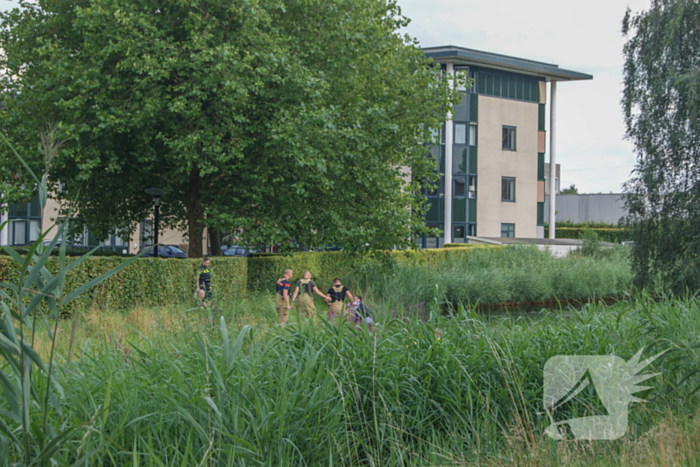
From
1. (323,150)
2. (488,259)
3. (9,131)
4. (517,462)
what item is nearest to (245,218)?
(323,150)

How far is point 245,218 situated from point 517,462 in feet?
37.2

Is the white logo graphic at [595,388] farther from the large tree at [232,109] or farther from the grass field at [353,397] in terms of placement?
the large tree at [232,109]

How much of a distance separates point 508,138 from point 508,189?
3.59 meters

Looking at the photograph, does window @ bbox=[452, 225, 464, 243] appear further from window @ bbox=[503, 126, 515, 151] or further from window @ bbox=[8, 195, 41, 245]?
window @ bbox=[8, 195, 41, 245]

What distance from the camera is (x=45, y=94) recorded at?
1405 centimetres

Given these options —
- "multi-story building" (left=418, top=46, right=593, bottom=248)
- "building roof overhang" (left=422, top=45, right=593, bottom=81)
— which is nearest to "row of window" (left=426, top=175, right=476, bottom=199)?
"multi-story building" (left=418, top=46, right=593, bottom=248)

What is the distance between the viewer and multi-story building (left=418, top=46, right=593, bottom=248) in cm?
3919

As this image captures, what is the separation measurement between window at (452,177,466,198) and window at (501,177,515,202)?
3.19 meters

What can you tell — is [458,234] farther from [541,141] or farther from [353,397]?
[353,397]

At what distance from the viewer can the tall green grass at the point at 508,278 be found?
63.6 ft

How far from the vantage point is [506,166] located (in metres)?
40.9

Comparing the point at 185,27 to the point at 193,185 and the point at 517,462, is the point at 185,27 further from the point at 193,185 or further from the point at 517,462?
the point at 517,462

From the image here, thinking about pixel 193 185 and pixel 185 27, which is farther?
pixel 193 185

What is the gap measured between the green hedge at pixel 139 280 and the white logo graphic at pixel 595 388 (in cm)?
882
